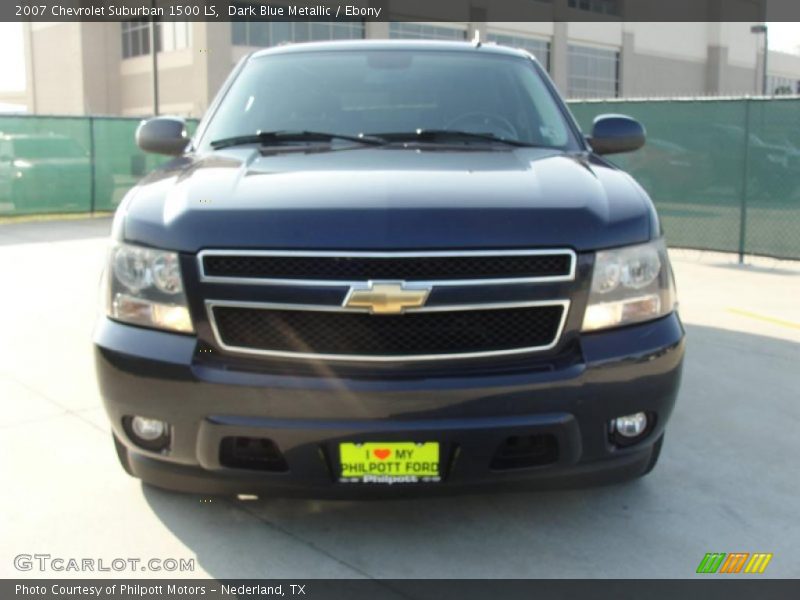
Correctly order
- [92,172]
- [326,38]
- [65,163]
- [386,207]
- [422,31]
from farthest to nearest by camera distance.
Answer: [422,31]
[326,38]
[92,172]
[65,163]
[386,207]

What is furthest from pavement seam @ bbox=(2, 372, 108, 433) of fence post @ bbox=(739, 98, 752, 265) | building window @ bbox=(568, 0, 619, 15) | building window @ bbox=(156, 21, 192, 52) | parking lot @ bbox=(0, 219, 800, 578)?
building window @ bbox=(568, 0, 619, 15)

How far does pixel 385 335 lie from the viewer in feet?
9.04

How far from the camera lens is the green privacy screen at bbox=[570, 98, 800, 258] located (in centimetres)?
997

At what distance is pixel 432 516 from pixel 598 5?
53803mm

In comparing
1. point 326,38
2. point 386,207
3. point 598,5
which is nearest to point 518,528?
point 386,207

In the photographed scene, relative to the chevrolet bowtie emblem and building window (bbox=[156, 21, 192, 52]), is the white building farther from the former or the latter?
the chevrolet bowtie emblem

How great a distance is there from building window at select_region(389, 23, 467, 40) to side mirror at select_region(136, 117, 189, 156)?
1445 inches

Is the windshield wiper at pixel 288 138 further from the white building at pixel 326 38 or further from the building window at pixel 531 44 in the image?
the building window at pixel 531 44

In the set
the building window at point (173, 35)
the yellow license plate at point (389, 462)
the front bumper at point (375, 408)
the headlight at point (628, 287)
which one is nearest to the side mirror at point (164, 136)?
the front bumper at point (375, 408)

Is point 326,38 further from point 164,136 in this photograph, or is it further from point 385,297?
point 385,297

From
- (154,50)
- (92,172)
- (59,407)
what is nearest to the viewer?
(59,407)

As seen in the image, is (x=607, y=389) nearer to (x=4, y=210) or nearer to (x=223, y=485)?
(x=223, y=485)

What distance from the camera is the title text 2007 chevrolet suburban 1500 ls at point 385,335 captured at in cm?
271

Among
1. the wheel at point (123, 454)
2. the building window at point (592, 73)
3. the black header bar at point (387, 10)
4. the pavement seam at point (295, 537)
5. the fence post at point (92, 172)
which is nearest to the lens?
the pavement seam at point (295, 537)
